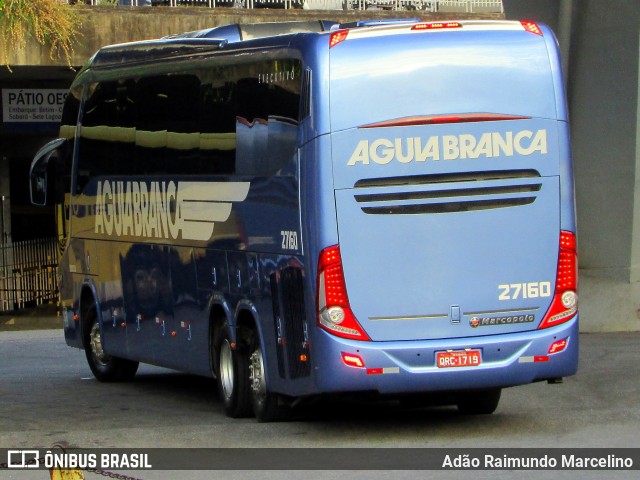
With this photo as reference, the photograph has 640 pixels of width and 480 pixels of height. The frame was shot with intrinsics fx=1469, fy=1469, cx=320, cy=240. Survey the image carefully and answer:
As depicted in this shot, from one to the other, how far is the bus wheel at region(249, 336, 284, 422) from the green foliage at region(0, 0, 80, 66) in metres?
14.5

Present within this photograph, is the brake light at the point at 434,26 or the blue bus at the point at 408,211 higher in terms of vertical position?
→ the brake light at the point at 434,26

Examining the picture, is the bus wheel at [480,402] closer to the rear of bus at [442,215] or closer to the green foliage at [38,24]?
the rear of bus at [442,215]

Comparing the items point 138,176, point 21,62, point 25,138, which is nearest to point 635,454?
point 138,176

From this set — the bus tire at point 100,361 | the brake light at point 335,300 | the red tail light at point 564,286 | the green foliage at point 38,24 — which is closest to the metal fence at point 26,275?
the green foliage at point 38,24

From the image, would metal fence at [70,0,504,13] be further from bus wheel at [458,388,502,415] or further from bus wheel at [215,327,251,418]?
bus wheel at [458,388,502,415]

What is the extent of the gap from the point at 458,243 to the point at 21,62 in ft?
54.7

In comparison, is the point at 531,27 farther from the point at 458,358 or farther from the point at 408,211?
the point at 458,358

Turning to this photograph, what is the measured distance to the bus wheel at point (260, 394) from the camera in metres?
13.0

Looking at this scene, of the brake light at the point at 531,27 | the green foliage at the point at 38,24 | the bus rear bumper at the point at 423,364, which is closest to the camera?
the bus rear bumper at the point at 423,364

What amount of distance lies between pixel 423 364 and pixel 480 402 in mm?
1959

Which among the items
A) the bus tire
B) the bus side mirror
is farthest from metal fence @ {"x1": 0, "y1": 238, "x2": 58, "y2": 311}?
the bus tire

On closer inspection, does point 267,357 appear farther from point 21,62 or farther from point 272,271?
point 21,62

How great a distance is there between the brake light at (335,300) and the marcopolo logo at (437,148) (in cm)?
78

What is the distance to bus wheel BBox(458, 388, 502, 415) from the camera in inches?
524
